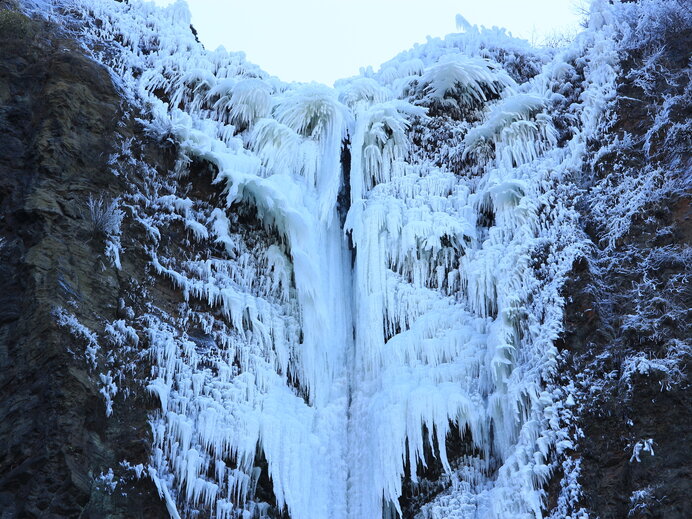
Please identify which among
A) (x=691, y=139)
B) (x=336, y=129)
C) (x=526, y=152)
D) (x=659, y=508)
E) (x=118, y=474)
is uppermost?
(x=336, y=129)

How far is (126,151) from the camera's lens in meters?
10.5

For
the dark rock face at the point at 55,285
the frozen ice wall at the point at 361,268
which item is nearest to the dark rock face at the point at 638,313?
the frozen ice wall at the point at 361,268

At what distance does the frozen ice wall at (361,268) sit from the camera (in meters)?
9.34

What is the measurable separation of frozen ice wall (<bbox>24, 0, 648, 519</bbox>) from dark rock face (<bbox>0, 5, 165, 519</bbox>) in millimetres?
484

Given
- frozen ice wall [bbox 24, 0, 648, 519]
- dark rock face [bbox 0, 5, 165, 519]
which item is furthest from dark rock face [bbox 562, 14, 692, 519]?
dark rock face [bbox 0, 5, 165, 519]

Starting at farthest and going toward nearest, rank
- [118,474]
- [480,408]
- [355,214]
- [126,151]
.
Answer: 1. [355,214]
2. [126,151]
3. [480,408]
4. [118,474]

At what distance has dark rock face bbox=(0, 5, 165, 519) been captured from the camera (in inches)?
307

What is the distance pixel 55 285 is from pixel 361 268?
439cm

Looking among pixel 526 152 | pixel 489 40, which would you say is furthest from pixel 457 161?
pixel 489 40

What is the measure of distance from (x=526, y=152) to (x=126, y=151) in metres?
A: 5.83

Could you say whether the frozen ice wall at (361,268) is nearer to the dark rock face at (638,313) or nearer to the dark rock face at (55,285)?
the dark rock face at (638,313)

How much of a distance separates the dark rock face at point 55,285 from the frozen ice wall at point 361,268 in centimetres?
48

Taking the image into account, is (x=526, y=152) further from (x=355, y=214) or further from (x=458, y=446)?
(x=458, y=446)

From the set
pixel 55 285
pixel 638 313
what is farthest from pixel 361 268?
pixel 55 285
